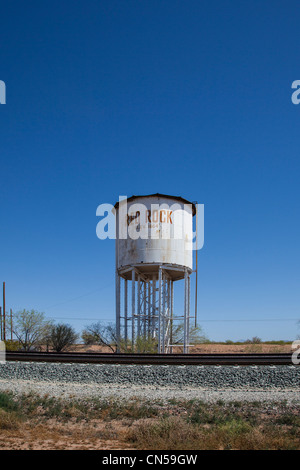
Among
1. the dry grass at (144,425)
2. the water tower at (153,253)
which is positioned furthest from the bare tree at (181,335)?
the dry grass at (144,425)

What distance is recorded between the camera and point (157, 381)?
13.5 meters

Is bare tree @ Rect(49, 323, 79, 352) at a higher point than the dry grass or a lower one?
lower

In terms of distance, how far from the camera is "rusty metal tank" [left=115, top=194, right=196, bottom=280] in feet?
80.9

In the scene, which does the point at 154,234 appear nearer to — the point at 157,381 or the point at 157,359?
the point at 157,359

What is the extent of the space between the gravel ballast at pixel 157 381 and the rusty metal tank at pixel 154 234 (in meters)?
10.9

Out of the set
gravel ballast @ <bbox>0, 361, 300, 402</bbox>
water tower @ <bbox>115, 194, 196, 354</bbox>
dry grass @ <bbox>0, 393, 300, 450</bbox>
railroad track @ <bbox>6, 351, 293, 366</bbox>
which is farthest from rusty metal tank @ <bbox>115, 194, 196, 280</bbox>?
dry grass @ <bbox>0, 393, 300, 450</bbox>

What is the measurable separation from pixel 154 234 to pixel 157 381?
39.6ft

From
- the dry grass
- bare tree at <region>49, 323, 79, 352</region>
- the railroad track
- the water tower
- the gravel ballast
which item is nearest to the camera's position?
the dry grass

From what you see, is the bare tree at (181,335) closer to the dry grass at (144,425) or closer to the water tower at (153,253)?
the water tower at (153,253)

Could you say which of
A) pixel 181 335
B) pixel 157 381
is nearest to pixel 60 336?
pixel 181 335

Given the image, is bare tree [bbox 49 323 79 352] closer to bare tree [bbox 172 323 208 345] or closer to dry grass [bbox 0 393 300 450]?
bare tree [bbox 172 323 208 345]

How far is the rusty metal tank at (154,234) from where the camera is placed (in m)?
24.7

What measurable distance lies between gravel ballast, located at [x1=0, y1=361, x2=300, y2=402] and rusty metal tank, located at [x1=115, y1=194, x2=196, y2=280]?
10.9 m
